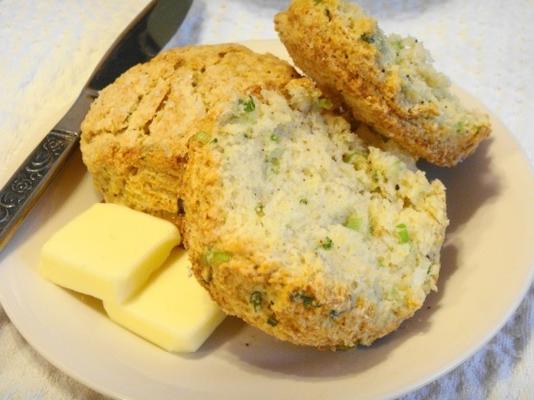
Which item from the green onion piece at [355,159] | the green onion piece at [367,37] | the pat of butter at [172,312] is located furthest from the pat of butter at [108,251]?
the green onion piece at [367,37]

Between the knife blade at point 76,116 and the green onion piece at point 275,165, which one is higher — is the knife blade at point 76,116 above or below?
below

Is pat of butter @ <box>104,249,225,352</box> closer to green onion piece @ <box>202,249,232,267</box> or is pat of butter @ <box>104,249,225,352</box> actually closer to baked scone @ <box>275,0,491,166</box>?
green onion piece @ <box>202,249,232,267</box>

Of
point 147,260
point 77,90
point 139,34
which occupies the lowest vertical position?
point 77,90

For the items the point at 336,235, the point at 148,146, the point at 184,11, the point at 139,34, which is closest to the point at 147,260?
the point at 148,146

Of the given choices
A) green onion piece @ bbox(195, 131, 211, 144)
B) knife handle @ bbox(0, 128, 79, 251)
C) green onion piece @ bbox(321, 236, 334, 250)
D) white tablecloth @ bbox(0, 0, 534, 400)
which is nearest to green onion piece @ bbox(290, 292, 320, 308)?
green onion piece @ bbox(321, 236, 334, 250)

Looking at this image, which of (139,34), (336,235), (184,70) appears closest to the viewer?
(336,235)

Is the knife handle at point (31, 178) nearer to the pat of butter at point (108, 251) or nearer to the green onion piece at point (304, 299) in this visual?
the pat of butter at point (108, 251)

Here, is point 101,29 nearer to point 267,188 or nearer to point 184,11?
point 184,11
